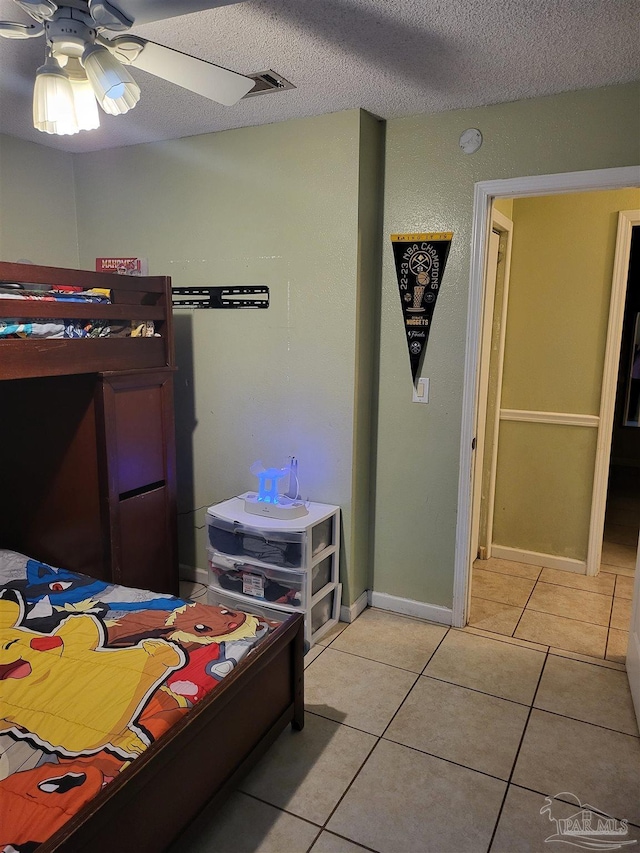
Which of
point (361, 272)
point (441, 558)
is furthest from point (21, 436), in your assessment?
point (441, 558)

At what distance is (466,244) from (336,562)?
170 cm

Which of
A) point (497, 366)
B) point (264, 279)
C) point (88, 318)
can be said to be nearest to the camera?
point (88, 318)

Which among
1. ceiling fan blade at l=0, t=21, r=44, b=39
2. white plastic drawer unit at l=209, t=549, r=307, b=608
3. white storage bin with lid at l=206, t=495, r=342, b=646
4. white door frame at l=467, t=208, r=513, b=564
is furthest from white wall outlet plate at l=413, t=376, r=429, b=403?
ceiling fan blade at l=0, t=21, r=44, b=39

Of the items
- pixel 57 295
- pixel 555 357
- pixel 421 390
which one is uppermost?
pixel 57 295

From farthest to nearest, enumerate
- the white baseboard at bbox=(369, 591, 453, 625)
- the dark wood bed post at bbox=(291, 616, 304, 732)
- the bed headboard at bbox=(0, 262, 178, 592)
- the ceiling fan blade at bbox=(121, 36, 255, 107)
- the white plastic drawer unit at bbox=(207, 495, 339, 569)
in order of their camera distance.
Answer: the white baseboard at bbox=(369, 591, 453, 625), the white plastic drawer unit at bbox=(207, 495, 339, 569), the bed headboard at bbox=(0, 262, 178, 592), the dark wood bed post at bbox=(291, 616, 304, 732), the ceiling fan blade at bbox=(121, 36, 255, 107)

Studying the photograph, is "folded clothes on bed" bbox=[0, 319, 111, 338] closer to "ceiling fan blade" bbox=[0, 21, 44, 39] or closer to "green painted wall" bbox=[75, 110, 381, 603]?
"green painted wall" bbox=[75, 110, 381, 603]

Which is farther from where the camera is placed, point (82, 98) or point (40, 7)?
point (82, 98)

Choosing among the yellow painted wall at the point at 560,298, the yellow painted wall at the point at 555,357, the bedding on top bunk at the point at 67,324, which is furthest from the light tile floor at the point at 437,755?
the bedding on top bunk at the point at 67,324

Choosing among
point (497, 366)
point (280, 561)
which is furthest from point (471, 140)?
point (280, 561)

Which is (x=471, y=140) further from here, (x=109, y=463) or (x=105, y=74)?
(x=109, y=463)

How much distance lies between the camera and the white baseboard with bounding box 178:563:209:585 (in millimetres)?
3557

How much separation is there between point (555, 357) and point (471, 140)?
1524mm

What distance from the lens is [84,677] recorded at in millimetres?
1857

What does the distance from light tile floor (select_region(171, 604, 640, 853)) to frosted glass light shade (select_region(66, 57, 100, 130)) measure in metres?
2.06
